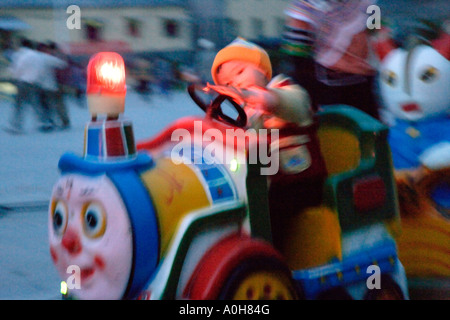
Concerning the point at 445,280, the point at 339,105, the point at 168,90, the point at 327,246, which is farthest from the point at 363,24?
the point at 168,90

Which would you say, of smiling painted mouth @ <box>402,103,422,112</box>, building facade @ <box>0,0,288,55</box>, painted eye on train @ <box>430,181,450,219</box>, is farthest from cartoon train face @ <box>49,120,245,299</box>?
building facade @ <box>0,0,288,55</box>

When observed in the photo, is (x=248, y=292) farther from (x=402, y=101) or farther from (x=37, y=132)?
(x=37, y=132)

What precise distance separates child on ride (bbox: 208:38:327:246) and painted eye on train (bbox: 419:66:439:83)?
3.20 ft

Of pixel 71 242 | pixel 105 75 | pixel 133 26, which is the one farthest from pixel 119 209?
pixel 133 26

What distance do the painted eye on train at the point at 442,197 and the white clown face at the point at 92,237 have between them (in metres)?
1.64

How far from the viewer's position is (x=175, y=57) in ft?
58.6

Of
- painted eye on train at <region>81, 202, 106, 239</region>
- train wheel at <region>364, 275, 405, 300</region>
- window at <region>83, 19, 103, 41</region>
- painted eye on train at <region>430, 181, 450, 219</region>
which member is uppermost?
window at <region>83, 19, 103, 41</region>

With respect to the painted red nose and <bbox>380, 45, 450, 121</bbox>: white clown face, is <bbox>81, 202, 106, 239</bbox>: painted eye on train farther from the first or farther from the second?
<bbox>380, 45, 450, 121</bbox>: white clown face

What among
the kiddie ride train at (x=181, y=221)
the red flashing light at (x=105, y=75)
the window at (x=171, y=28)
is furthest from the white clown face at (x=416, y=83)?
the window at (x=171, y=28)

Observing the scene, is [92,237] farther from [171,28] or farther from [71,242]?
[171,28]

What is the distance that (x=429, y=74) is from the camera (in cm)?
294

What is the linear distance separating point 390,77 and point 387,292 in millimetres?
1211

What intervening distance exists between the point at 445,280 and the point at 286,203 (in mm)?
1146

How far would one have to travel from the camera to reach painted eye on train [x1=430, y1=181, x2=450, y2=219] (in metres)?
2.84
